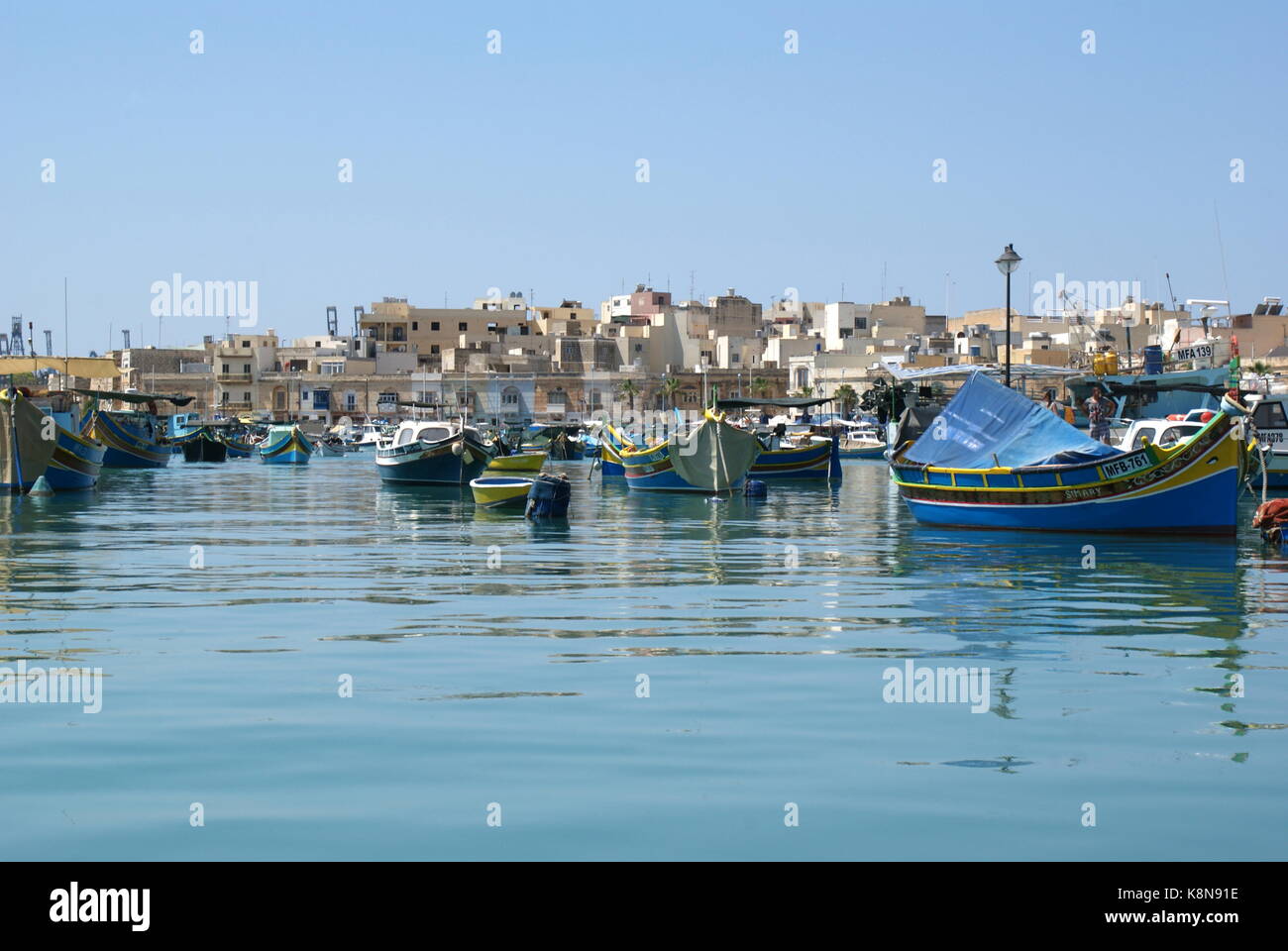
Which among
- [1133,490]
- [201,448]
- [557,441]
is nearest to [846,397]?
[557,441]

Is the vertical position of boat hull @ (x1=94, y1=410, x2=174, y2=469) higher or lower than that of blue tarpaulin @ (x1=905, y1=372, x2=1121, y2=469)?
lower

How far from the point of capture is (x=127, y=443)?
222ft

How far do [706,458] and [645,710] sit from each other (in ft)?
Answer: 112

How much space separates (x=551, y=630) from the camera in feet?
49.9

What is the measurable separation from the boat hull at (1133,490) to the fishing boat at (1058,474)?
0.06 feet

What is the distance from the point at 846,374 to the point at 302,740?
110 metres

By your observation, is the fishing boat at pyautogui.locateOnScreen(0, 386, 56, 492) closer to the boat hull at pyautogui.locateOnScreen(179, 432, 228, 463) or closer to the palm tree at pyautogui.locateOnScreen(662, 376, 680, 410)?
the boat hull at pyautogui.locateOnScreen(179, 432, 228, 463)

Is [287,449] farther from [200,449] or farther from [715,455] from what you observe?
[715,455]

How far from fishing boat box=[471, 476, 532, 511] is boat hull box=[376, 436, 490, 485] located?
1078 centimetres

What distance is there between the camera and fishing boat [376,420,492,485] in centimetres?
4841

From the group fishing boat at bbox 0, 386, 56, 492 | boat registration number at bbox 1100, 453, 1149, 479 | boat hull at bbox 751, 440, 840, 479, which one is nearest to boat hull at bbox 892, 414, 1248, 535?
boat registration number at bbox 1100, 453, 1149, 479

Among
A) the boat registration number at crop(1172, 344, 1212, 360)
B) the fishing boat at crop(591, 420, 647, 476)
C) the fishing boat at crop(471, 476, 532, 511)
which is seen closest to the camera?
the fishing boat at crop(471, 476, 532, 511)

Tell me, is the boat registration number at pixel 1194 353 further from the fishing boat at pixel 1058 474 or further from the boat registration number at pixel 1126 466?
the boat registration number at pixel 1126 466
